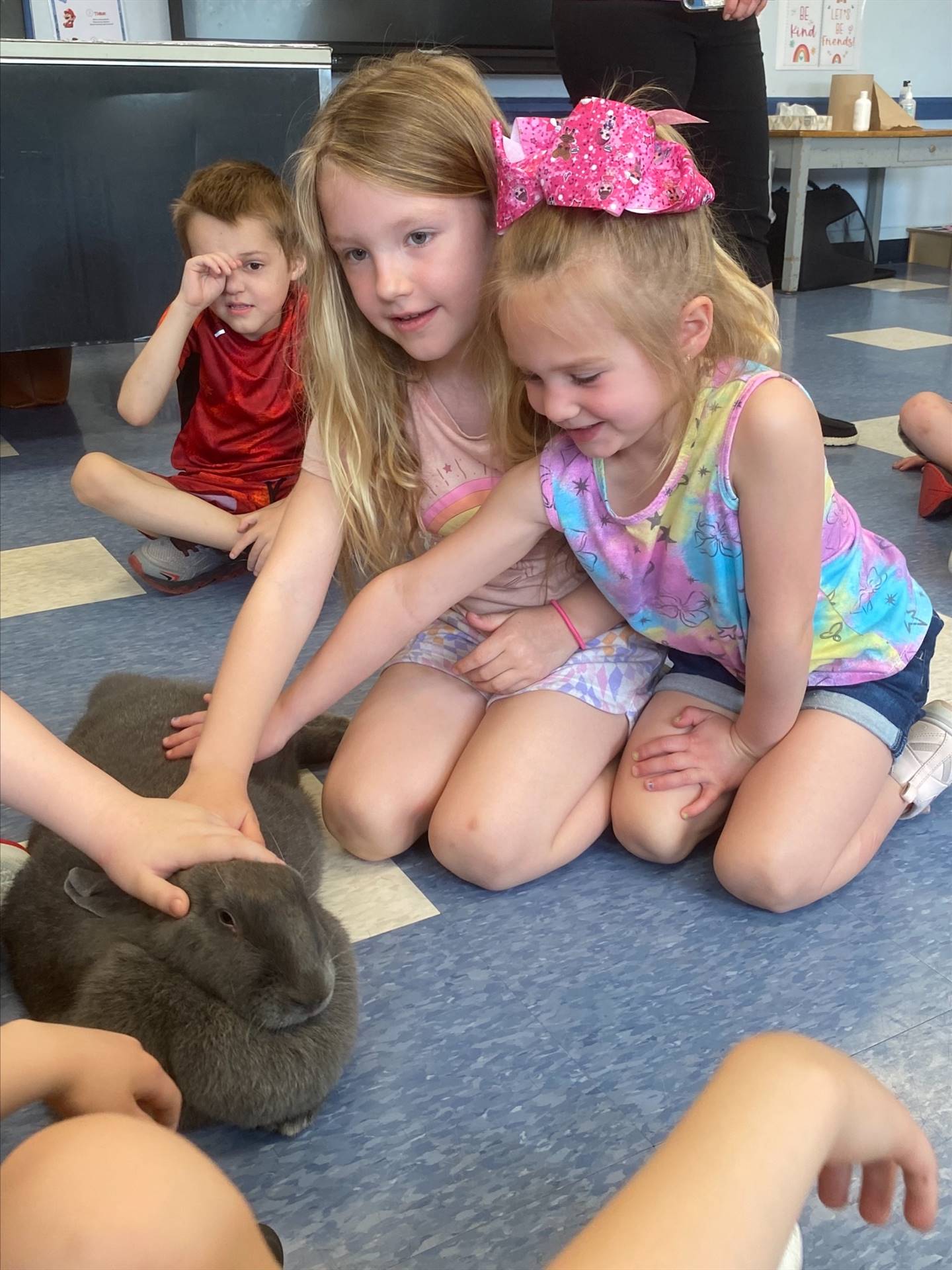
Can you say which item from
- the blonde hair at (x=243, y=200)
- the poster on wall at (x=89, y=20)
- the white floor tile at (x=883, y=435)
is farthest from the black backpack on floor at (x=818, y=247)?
the blonde hair at (x=243, y=200)

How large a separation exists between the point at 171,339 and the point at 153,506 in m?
0.26

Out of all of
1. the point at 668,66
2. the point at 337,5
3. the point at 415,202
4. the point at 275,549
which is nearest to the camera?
the point at 415,202

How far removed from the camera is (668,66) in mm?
1683

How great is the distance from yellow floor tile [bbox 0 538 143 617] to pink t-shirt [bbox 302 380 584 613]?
2.16ft

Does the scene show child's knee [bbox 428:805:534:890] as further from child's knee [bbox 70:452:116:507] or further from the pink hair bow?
child's knee [bbox 70:452:116:507]

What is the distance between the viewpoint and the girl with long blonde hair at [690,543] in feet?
2.92

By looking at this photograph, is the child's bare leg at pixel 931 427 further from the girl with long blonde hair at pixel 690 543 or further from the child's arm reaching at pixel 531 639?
the child's arm reaching at pixel 531 639

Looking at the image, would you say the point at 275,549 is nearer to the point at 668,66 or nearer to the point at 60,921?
the point at 60,921

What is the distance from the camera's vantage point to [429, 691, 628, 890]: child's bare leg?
1.00 m

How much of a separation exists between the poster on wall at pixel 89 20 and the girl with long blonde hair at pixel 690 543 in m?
3.07

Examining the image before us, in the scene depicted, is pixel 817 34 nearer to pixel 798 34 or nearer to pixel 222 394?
pixel 798 34

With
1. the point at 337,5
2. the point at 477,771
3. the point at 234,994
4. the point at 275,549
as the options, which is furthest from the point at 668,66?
the point at 337,5

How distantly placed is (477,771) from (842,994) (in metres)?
0.37

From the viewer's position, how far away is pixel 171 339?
172 cm
